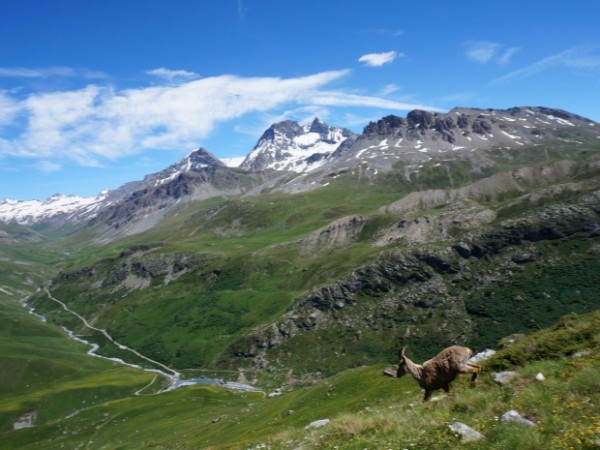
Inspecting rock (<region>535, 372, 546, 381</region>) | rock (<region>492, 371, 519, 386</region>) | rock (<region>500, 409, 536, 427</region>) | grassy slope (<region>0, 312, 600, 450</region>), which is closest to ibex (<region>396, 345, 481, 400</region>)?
grassy slope (<region>0, 312, 600, 450</region>)

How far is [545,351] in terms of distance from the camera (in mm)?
27172

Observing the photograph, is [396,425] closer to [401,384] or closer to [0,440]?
[401,384]

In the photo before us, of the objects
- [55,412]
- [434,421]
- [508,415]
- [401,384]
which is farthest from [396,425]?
[55,412]

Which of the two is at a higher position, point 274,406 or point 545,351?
point 545,351

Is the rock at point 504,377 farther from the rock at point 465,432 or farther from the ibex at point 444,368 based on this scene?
the rock at point 465,432

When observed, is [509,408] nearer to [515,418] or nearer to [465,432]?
[515,418]

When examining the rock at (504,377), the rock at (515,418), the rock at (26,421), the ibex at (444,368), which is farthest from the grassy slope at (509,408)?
the rock at (26,421)

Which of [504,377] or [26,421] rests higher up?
[504,377]

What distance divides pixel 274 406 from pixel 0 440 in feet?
312

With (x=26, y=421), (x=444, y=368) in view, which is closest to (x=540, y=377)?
(x=444, y=368)

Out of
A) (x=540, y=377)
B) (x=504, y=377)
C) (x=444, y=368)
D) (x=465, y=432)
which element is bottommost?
(x=504, y=377)

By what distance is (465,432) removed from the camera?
50.5ft

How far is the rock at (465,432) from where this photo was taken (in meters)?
15.0

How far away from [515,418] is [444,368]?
20.5 ft
